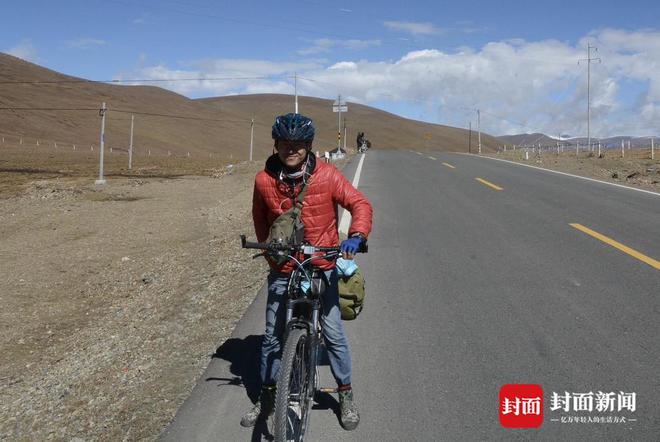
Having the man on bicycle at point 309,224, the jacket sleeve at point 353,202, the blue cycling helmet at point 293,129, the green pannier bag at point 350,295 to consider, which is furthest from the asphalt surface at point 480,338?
the blue cycling helmet at point 293,129

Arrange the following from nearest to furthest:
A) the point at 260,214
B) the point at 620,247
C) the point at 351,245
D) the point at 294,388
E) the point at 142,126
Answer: the point at 294,388, the point at 351,245, the point at 260,214, the point at 620,247, the point at 142,126

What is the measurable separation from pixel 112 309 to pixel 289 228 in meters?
6.25

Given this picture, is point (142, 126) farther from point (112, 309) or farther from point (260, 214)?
point (260, 214)

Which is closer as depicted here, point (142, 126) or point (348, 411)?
point (348, 411)

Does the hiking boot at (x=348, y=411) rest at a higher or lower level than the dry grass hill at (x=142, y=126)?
lower

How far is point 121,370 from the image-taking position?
531cm

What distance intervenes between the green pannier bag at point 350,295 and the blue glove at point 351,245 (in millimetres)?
458

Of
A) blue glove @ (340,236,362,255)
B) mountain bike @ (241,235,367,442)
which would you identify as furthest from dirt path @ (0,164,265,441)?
blue glove @ (340,236,362,255)

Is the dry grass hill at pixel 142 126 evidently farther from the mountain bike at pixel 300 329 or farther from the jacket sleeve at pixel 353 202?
the mountain bike at pixel 300 329

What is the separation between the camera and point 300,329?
3449mm

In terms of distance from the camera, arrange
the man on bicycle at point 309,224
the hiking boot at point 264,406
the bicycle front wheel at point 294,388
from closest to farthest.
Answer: the bicycle front wheel at point 294,388, the man on bicycle at point 309,224, the hiking boot at point 264,406

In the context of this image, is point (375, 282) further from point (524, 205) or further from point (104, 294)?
point (524, 205)

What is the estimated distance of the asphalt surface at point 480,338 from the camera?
12.4 ft

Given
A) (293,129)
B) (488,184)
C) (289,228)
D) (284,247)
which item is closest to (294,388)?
(284,247)
